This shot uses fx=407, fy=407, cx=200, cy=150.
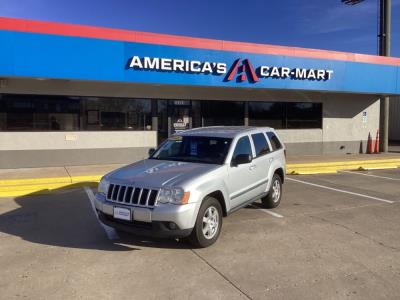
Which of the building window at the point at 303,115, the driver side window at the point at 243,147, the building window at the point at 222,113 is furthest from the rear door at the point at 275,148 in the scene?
the building window at the point at 303,115

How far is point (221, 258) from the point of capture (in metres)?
5.42

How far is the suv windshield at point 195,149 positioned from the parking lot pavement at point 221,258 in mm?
1246

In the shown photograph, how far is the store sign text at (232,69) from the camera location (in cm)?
1368

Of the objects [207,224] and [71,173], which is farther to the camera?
[71,173]

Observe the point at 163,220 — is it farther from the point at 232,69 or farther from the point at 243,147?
the point at 232,69

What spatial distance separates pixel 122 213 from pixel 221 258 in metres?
1.46

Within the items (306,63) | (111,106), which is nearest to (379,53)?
(306,63)

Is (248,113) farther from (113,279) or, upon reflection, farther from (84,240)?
(113,279)

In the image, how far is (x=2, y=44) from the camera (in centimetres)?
1170

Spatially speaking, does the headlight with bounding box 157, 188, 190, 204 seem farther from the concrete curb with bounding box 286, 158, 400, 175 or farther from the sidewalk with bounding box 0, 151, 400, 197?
the concrete curb with bounding box 286, 158, 400, 175

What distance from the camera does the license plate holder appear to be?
17.9ft

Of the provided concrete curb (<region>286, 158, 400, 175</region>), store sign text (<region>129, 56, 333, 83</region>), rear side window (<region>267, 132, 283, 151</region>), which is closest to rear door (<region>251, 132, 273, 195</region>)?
rear side window (<region>267, 132, 283, 151</region>)

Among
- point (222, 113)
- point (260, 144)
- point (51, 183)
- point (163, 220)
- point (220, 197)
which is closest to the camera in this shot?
point (163, 220)

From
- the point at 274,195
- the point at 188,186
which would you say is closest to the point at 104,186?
the point at 188,186
